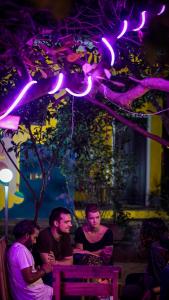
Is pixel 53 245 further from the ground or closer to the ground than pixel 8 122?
closer to the ground

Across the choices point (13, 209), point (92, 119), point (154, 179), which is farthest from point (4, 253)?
point (154, 179)

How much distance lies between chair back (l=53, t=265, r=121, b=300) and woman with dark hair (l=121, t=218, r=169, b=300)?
54 centimetres

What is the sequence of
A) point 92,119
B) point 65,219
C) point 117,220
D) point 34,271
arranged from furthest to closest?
point 117,220, point 92,119, point 65,219, point 34,271

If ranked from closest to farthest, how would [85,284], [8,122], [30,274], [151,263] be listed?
1. [85,284]
2. [8,122]
3. [30,274]
4. [151,263]

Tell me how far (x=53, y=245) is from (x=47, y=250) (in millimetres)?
173

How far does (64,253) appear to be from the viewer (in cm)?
538

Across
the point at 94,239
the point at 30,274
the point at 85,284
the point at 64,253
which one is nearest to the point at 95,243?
the point at 94,239

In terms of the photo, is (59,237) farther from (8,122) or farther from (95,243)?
(8,122)

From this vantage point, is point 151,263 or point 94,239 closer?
point 151,263

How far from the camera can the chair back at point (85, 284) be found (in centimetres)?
435

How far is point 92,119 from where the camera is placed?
27.1ft

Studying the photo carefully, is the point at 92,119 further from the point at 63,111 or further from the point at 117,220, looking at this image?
the point at 117,220

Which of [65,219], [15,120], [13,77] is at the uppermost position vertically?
[13,77]

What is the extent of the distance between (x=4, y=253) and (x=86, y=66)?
6.42ft
